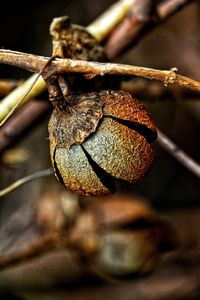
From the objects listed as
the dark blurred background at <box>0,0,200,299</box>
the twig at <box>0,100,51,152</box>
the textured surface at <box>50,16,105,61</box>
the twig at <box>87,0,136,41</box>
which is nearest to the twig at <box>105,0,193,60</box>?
the twig at <box>87,0,136,41</box>

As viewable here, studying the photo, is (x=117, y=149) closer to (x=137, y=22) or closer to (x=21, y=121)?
(x=137, y=22)

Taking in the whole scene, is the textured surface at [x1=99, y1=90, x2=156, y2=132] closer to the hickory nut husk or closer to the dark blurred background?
the hickory nut husk

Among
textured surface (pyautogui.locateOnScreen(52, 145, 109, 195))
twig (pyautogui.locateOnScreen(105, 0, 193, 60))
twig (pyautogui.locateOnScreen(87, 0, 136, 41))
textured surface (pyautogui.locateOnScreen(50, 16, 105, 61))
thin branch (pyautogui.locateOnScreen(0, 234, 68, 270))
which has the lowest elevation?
thin branch (pyautogui.locateOnScreen(0, 234, 68, 270))

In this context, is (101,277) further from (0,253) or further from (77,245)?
(0,253)

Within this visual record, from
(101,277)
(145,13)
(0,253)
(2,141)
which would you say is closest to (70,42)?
(145,13)

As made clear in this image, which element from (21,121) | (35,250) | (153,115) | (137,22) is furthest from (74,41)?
(153,115)

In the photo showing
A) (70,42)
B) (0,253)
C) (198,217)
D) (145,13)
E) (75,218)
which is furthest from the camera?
Result: (198,217)
